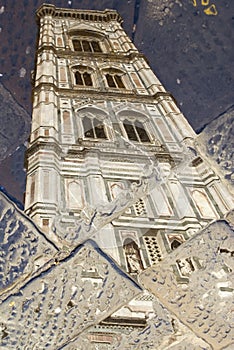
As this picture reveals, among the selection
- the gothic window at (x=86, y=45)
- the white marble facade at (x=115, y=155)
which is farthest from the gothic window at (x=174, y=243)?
the gothic window at (x=86, y=45)

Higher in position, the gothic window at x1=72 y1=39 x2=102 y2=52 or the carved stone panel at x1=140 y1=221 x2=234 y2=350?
the gothic window at x1=72 y1=39 x2=102 y2=52

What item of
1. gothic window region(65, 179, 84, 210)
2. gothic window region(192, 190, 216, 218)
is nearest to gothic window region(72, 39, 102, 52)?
gothic window region(65, 179, 84, 210)

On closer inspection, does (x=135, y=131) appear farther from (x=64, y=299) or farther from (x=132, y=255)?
(x=64, y=299)

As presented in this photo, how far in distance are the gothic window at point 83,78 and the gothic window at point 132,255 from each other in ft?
20.5

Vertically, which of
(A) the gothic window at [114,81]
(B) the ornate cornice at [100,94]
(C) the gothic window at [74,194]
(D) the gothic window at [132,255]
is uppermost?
(A) the gothic window at [114,81]

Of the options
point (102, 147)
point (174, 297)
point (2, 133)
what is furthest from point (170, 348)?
point (102, 147)

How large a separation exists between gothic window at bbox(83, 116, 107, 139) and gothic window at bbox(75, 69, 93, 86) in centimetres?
213

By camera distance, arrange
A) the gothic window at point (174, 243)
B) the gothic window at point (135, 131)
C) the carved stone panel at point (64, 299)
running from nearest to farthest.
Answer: the carved stone panel at point (64, 299), the gothic window at point (174, 243), the gothic window at point (135, 131)

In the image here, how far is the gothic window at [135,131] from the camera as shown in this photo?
9768 mm

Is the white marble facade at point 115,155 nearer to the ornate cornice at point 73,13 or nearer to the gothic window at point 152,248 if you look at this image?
the gothic window at point 152,248

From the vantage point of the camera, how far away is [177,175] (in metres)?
5.08

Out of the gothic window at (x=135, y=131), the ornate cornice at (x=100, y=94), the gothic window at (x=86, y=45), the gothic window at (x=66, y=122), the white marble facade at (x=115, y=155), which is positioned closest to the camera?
the white marble facade at (x=115, y=155)

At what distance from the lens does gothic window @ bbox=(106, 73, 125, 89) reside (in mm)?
12336

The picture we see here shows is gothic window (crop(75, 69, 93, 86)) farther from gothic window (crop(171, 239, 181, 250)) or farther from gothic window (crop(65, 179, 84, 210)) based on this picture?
gothic window (crop(171, 239, 181, 250))
